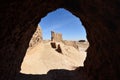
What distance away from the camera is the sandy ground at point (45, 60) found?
20.1 meters

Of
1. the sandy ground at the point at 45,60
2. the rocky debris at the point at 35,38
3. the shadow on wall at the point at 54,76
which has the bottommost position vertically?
the shadow on wall at the point at 54,76

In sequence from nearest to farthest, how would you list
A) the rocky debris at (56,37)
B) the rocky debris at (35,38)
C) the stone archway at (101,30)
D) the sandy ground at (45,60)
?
the stone archway at (101,30), the sandy ground at (45,60), the rocky debris at (35,38), the rocky debris at (56,37)

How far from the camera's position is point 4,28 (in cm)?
778

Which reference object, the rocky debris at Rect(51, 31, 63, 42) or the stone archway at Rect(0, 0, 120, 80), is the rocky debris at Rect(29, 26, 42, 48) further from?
the stone archway at Rect(0, 0, 120, 80)

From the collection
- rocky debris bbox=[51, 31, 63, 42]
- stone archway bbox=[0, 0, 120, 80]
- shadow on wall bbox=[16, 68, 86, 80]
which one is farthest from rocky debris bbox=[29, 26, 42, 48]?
stone archway bbox=[0, 0, 120, 80]

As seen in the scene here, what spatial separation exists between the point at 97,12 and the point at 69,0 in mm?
3490

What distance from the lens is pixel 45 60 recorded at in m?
23.3

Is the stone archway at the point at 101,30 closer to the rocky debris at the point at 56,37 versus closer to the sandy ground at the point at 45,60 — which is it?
the sandy ground at the point at 45,60

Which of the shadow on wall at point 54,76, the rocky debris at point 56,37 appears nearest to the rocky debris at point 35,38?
the rocky debris at point 56,37

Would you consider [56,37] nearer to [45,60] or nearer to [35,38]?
[35,38]

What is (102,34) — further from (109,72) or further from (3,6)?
(3,6)

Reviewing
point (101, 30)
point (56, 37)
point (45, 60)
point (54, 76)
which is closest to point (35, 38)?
point (45, 60)

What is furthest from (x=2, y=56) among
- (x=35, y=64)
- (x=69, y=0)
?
(x=35, y=64)

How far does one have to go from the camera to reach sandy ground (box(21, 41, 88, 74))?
65.8 feet
